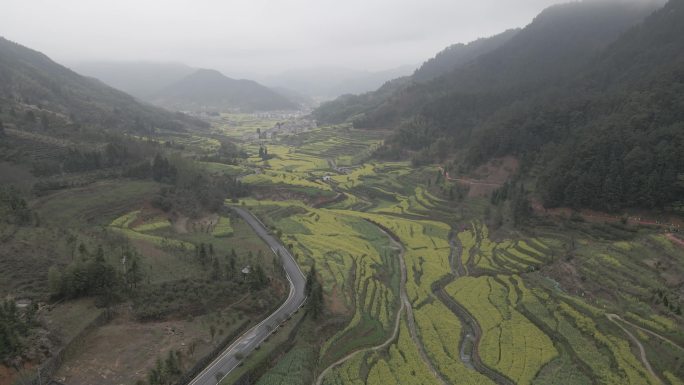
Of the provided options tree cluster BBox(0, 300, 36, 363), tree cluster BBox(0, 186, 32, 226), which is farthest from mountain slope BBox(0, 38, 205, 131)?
tree cluster BBox(0, 300, 36, 363)

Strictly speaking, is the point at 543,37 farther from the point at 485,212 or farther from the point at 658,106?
the point at 485,212

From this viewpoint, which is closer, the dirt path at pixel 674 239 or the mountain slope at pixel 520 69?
the dirt path at pixel 674 239

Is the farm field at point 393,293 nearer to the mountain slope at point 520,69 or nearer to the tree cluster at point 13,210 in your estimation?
the tree cluster at point 13,210

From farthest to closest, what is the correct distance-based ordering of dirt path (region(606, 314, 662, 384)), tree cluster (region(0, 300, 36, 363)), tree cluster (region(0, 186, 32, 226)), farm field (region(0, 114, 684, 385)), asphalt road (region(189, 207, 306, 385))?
tree cluster (region(0, 186, 32, 226)) → farm field (region(0, 114, 684, 385)) → dirt path (region(606, 314, 662, 384)) → asphalt road (region(189, 207, 306, 385)) → tree cluster (region(0, 300, 36, 363))

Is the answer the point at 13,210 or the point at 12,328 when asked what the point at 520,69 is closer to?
the point at 13,210

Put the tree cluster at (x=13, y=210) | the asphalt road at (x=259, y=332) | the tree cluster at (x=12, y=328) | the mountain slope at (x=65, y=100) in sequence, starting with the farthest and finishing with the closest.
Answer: the mountain slope at (x=65, y=100) → the tree cluster at (x=13, y=210) → the asphalt road at (x=259, y=332) → the tree cluster at (x=12, y=328)

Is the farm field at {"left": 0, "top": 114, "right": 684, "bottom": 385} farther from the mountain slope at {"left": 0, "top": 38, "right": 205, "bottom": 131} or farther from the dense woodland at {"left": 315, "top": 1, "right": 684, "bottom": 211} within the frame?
the mountain slope at {"left": 0, "top": 38, "right": 205, "bottom": 131}

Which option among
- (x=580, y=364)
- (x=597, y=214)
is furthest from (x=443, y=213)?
(x=580, y=364)

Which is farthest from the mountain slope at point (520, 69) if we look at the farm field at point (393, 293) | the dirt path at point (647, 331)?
the dirt path at point (647, 331)
